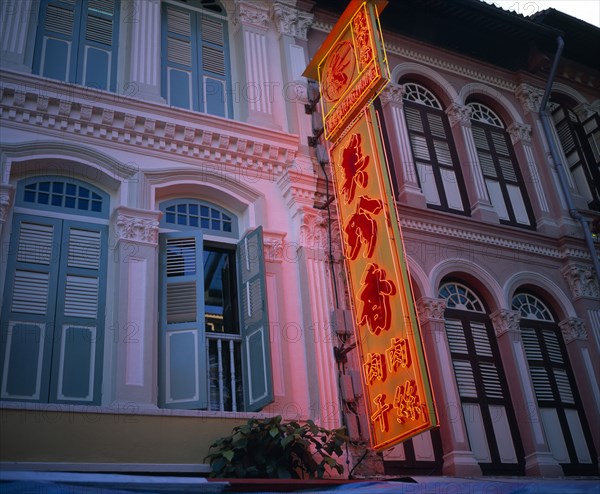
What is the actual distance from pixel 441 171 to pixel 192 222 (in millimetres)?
4148

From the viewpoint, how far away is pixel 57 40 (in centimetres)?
947

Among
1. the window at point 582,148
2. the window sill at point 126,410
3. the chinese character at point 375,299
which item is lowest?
the window sill at point 126,410

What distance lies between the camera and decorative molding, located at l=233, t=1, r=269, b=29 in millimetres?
10797

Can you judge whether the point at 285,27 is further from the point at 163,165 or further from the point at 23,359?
the point at 23,359

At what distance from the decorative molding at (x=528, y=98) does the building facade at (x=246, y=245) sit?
358 millimetres

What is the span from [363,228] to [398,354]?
5.17 feet

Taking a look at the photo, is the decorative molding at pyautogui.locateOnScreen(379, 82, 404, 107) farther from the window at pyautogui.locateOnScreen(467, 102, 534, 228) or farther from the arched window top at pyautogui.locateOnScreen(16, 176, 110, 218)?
the arched window top at pyautogui.locateOnScreen(16, 176, 110, 218)

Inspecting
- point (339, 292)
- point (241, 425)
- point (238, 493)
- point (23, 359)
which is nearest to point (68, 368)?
point (23, 359)

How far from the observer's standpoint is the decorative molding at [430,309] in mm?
9438

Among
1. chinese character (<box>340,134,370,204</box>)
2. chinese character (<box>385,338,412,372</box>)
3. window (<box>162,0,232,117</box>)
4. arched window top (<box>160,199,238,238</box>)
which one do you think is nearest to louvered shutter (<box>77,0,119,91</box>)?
window (<box>162,0,232,117</box>)

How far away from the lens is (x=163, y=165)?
349 inches

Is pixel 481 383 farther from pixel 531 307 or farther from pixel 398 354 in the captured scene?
pixel 398 354


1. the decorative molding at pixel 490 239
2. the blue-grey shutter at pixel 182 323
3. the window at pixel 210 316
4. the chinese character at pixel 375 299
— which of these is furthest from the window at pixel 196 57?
the chinese character at pixel 375 299

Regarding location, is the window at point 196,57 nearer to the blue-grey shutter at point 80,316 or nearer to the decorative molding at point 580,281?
the blue-grey shutter at point 80,316
